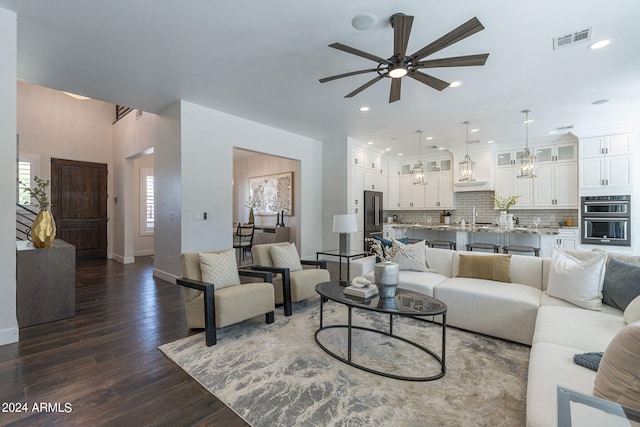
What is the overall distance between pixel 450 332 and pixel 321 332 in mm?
1342

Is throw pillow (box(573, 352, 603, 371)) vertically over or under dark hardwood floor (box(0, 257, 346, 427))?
over

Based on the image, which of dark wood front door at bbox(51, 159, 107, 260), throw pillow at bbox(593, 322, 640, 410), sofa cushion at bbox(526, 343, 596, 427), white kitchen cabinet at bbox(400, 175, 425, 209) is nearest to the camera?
throw pillow at bbox(593, 322, 640, 410)

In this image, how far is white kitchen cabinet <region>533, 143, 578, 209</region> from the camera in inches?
253

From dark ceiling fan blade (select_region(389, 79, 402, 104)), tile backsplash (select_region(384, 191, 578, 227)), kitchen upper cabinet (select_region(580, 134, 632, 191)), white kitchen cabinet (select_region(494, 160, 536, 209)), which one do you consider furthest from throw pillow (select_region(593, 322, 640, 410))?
tile backsplash (select_region(384, 191, 578, 227))

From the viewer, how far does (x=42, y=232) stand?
3404 mm

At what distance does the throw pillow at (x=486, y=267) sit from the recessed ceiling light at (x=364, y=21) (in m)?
2.80

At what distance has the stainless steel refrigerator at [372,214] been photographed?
746cm

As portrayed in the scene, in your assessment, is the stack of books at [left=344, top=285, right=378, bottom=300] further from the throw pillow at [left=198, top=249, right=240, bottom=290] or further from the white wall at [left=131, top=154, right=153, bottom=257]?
the white wall at [left=131, top=154, right=153, bottom=257]

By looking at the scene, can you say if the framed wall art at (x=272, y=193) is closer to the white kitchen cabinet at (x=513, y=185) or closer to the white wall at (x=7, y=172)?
the white kitchen cabinet at (x=513, y=185)

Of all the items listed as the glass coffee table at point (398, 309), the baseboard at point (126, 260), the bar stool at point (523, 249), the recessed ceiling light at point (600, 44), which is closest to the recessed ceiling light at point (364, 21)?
the recessed ceiling light at point (600, 44)

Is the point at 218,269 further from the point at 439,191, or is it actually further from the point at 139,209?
the point at 439,191

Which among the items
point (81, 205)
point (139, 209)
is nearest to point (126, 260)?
point (139, 209)

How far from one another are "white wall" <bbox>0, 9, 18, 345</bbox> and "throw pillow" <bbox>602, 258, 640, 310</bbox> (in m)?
5.33

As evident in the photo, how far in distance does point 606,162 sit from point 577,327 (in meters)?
5.67
